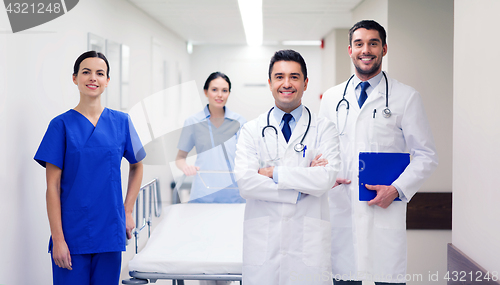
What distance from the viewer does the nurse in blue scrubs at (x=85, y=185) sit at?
135cm

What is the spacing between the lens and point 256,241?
4.59 ft

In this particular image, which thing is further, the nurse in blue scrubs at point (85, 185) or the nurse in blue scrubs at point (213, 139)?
the nurse in blue scrubs at point (213, 139)

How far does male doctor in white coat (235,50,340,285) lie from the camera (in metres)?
1.37

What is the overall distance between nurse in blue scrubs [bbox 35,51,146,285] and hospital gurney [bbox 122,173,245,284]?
0.68 ft

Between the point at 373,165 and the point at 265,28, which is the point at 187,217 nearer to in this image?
the point at 373,165

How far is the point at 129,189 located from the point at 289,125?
737mm

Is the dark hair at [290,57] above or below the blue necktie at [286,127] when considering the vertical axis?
above

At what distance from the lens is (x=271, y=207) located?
1.40 metres

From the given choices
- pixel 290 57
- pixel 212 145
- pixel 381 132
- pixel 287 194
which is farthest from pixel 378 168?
pixel 212 145

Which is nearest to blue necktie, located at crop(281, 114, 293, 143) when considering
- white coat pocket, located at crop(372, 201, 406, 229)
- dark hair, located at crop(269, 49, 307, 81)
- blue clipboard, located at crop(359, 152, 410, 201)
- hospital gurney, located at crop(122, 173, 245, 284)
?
dark hair, located at crop(269, 49, 307, 81)

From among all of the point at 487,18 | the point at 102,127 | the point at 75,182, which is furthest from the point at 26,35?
the point at 487,18

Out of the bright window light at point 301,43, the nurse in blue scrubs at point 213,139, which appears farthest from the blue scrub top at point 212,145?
the bright window light at point 301,43

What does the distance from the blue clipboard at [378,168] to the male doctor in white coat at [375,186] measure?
0.08 feet

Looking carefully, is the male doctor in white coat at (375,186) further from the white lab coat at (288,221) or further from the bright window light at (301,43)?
the bright window light at (301,43)
